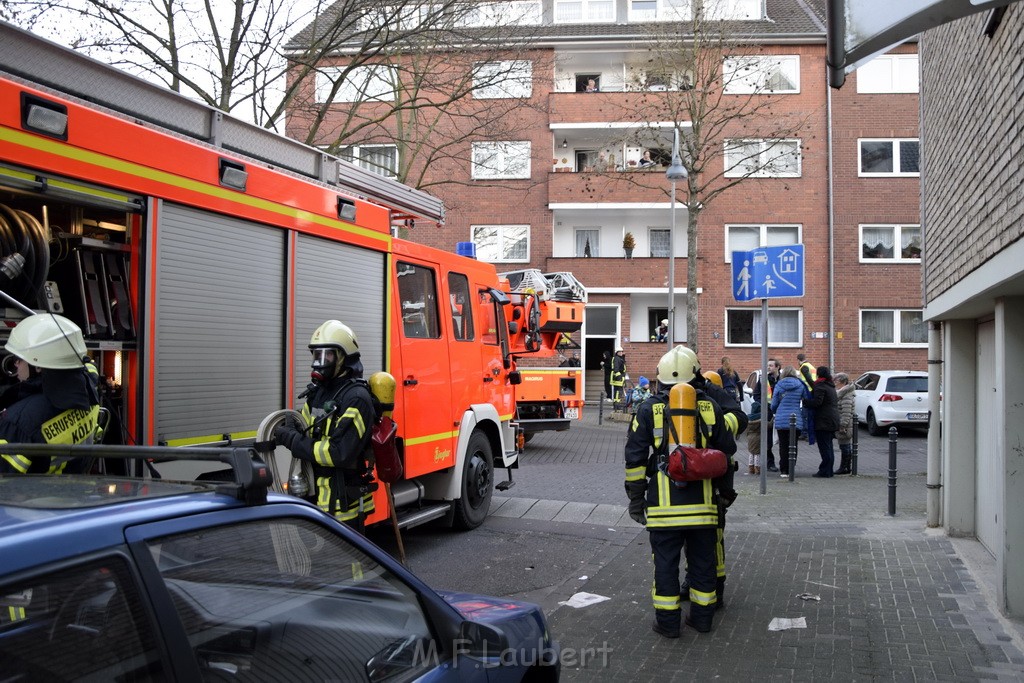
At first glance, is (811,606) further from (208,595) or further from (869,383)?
(869,383)

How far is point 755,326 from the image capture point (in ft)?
90.6

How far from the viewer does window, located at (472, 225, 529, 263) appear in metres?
28.4

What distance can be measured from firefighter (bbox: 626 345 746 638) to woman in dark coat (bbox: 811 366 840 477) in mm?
7333

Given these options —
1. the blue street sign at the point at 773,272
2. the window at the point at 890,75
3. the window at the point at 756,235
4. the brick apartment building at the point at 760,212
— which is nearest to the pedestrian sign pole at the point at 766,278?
the blue street sign at the point at 773,272

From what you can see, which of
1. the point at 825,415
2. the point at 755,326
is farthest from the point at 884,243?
the point at 825,415

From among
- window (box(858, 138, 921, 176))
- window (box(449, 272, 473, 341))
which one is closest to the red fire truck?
window (box(449, 272, 473, 341))

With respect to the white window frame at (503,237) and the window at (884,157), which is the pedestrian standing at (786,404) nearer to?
the white window frame at (503,237)

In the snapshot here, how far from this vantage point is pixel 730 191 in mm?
A: 27438

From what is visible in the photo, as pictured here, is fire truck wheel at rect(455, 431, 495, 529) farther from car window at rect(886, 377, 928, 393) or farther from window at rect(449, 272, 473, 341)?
car window at rect(886, 377, 928, 393)

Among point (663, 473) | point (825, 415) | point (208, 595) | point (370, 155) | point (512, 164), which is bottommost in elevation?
point (825, 415)

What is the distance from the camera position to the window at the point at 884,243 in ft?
88.6

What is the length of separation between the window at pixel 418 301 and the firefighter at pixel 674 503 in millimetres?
2504

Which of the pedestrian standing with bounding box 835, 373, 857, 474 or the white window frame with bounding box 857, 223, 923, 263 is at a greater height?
the white window frame with bounding box 857, 223, 923, 263

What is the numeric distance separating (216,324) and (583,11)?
2878cm
